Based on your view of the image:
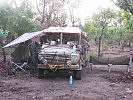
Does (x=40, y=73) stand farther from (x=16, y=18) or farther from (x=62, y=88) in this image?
(x=16, y=18)

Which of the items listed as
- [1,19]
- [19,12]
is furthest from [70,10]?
[1,19]

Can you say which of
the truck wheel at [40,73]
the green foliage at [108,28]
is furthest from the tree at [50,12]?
the truck wheel at [40,73]

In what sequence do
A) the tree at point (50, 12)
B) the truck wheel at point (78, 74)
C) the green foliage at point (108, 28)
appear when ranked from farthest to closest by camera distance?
the green foliage at point (108, 28) < the tree at point (50, 12) < the truck wheel at point (78, 74)

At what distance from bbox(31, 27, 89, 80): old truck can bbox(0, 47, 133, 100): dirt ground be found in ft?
1.85

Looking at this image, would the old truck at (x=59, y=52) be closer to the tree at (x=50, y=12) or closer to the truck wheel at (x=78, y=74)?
the truck wheel at (x=78, y=74)

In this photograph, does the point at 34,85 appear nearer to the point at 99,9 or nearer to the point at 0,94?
the point at 0,94

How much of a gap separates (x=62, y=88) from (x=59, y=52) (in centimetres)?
246

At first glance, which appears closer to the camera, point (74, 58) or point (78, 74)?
point (74, 58)

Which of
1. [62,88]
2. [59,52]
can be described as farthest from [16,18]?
[62,88]

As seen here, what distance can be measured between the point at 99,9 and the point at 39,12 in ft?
20.6

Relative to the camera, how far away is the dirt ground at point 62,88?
9.52 meters

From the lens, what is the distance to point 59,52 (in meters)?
13.2

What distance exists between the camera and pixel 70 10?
31078 mm

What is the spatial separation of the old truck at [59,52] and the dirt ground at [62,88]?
1.85ft
